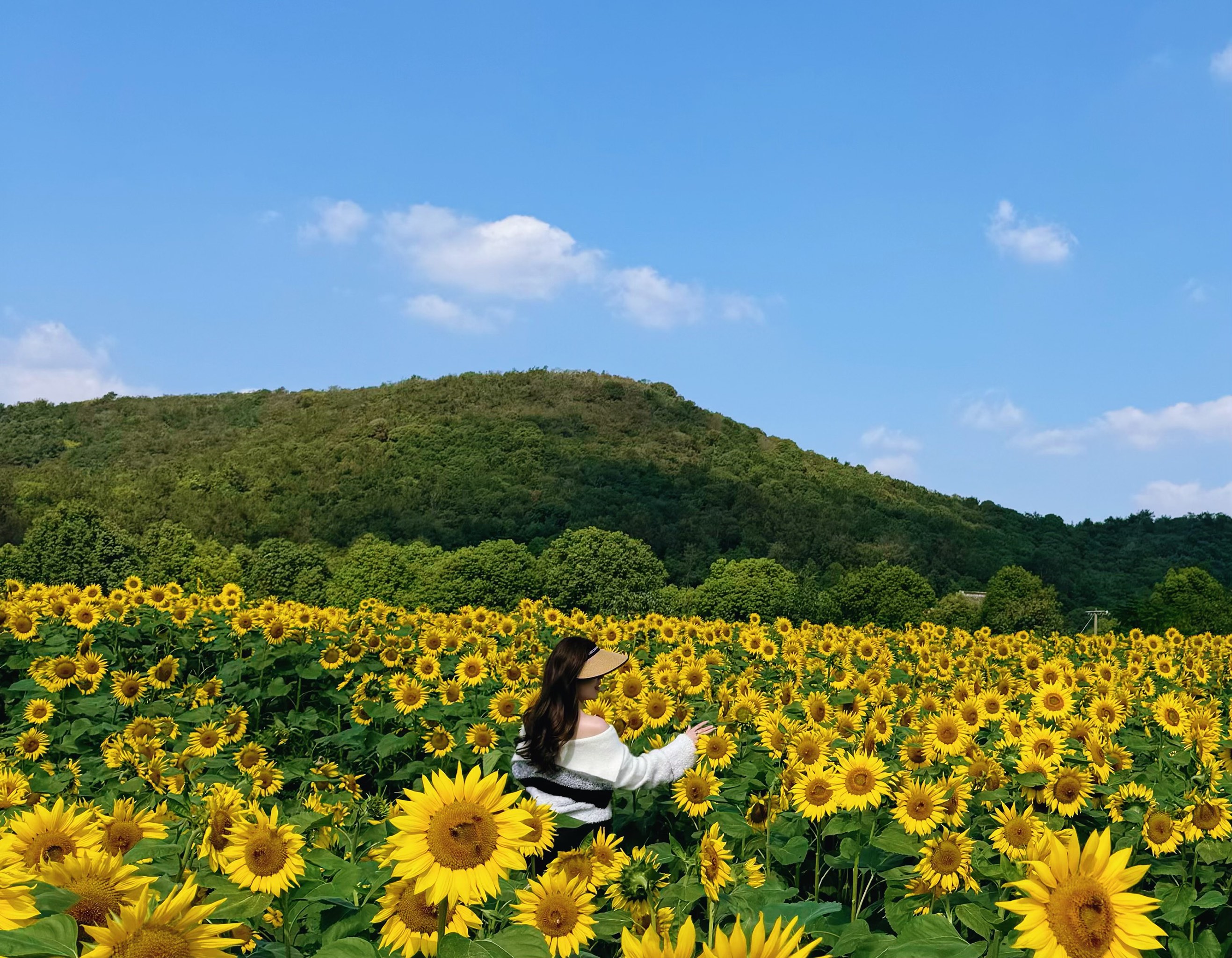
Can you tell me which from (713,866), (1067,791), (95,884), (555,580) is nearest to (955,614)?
(555,580)

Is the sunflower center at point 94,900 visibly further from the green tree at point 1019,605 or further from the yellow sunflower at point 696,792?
the green tree at point 1019,605

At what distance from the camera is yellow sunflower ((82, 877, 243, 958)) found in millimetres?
1465

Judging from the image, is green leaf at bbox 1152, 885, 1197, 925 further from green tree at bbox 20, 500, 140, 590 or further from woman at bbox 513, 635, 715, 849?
green tree at bbox 20, 500, 140, 590

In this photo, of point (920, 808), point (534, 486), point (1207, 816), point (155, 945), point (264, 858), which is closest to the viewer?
point (155, 945)

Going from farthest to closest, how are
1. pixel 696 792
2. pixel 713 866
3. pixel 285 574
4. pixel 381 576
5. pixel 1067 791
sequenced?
pixel 285 574
pixel 381 576
pixel 696 792
pixel 1067 791
pixel 713 866

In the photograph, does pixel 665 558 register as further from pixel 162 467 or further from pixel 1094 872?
pixel 1094 872

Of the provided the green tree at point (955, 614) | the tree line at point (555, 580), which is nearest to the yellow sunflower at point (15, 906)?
the green tree at point (955, 614)

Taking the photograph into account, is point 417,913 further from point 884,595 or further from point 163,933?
point 884,595

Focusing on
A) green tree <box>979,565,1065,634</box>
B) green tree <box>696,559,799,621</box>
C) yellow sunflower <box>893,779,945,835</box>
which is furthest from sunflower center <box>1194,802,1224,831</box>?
green tree <box>696,559,799,621</box>

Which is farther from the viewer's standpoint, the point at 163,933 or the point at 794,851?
the point at 794,851

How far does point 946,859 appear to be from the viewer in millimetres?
3260

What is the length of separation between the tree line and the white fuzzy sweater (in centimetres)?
2273

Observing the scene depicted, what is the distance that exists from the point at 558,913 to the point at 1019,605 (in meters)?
25.8

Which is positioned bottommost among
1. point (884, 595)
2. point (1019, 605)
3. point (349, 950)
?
point (349, 950)
